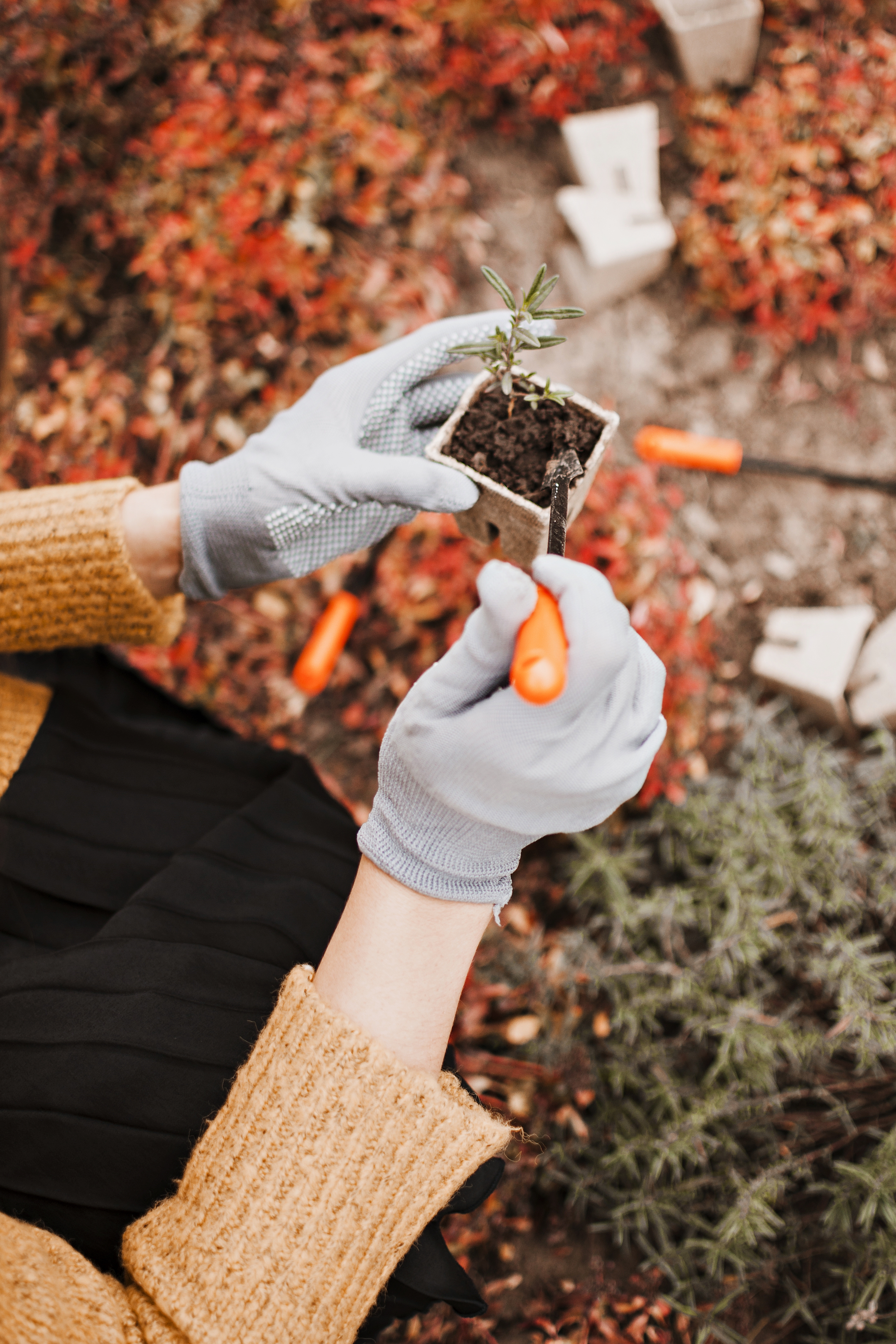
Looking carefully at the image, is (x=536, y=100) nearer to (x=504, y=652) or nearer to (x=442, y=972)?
(x=504, y=652)

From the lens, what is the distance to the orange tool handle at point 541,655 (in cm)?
108

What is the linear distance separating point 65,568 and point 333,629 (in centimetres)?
112

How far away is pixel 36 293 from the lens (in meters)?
2.98

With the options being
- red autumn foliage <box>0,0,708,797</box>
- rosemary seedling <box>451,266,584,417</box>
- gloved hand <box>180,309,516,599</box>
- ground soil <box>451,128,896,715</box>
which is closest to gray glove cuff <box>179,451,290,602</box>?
gloved hand <box>180,309,516,599</box>

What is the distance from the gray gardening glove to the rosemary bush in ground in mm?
1166

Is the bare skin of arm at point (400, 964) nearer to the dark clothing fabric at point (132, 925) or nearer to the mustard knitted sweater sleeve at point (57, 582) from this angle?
the dark clothing fabric at point (132, 925)

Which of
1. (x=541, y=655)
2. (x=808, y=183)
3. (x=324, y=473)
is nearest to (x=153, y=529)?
(x=324, y=473)

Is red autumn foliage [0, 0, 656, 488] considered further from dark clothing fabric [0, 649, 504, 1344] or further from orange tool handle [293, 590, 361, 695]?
dark clothing fabric [0, 649, 504, 1344]

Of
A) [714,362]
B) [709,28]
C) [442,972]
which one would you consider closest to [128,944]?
[442,972]

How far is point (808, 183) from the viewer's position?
9.36 feet

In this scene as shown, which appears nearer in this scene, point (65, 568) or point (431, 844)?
point (431, 844)

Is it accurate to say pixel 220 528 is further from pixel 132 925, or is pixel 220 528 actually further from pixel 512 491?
pixel 132 925

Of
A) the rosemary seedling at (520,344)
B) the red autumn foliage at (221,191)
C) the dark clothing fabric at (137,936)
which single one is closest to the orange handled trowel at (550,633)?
the rosemary seedling at (520,344)

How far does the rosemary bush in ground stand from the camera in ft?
6.70
